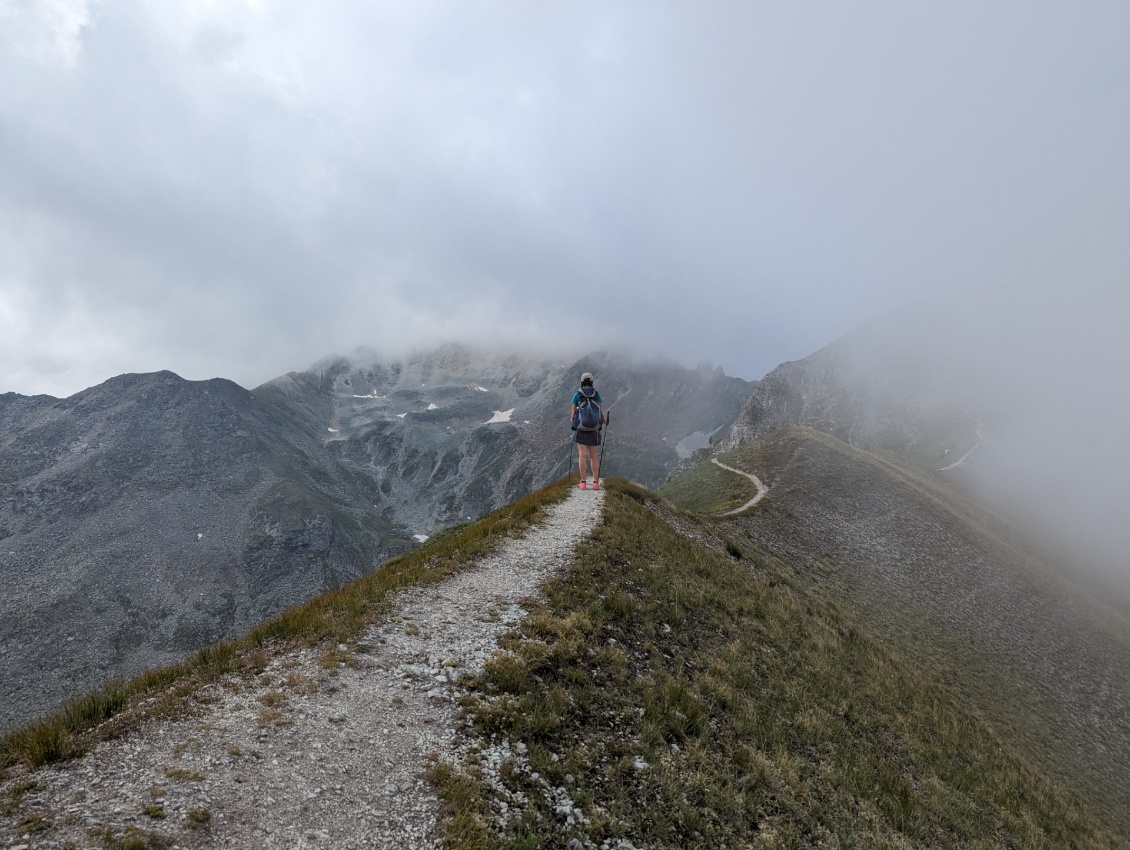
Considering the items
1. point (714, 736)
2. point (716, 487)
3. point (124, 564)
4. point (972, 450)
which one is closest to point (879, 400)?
point (972, 450)

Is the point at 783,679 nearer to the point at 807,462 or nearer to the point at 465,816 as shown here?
the point at 465,816

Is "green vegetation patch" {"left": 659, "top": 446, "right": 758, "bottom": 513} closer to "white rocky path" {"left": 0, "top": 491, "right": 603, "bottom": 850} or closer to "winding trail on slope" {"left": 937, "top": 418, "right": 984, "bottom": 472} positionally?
"white rocky path" {"left": 0, "top": 491, "right": 603, "bottom": 850}

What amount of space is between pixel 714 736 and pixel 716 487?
174 ft

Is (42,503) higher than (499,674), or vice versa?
(499,674)

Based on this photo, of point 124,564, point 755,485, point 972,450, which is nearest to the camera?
point 755,485

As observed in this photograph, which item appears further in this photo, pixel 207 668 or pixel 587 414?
pixel 587 414

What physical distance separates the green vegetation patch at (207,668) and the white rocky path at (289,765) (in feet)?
1.31

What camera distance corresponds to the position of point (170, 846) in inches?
213

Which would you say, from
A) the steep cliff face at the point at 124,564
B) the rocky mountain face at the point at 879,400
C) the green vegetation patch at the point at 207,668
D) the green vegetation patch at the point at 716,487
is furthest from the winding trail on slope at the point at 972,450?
the steep cliff face at the point at 124,564

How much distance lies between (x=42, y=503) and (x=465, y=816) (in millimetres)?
243901

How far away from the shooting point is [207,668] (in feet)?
31.7

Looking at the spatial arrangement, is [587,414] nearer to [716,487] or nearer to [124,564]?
[716,487]

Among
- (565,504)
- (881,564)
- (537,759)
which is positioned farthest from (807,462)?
(537,759)

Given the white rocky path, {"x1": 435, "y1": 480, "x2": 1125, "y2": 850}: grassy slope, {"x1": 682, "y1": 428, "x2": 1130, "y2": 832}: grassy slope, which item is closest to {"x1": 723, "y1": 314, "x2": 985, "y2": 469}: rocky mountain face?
{"x1": 682, "y1": 428, "x2": 1130, "y2": 832}: grassy slope
